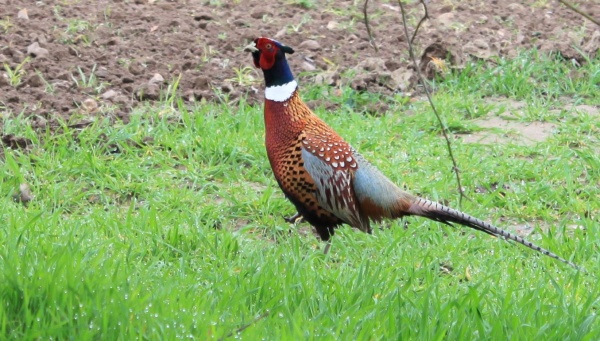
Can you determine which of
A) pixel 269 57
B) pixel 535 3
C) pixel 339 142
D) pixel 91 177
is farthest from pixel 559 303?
pixel 535 3

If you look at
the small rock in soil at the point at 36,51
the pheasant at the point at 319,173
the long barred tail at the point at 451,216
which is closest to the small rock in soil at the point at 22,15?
the small rock in soil at the point at 36,51

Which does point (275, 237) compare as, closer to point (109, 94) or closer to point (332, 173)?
point (332, 173)

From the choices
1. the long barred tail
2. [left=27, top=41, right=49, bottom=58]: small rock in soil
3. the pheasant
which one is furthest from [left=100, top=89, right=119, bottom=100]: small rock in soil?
the long barred tail

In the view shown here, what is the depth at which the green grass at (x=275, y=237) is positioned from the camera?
3.15 m

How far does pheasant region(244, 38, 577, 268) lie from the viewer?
4184 millimetres

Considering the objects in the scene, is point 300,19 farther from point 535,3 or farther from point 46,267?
point 46,267

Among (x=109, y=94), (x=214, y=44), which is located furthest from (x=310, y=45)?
(x=109, y=94)

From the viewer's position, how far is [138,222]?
14.4 ft

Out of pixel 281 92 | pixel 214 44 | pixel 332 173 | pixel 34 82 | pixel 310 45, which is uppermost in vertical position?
pixel 281 92

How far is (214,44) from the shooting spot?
22.4ft

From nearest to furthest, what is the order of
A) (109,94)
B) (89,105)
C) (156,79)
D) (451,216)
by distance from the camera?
(451,216) < (89,105) < (109,94) < (156,79)

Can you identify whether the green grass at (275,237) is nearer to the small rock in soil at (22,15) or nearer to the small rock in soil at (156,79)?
the small rock in soil at (156,79)

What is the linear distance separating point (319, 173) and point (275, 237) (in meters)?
0.54

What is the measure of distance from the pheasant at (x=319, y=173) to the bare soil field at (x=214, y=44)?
63.9 inches
